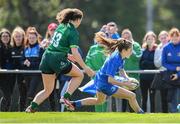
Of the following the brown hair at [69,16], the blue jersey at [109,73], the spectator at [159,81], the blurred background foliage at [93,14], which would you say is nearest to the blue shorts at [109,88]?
the blue jersey at [109,73]

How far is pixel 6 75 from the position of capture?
2331cm

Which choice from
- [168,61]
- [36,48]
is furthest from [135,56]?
[36,48]

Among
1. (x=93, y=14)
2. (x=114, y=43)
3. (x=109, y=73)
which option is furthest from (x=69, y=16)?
Result: (x=93, y=14)

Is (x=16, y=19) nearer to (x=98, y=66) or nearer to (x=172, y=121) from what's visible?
(x=98, y=66)

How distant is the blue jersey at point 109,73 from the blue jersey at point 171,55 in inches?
113

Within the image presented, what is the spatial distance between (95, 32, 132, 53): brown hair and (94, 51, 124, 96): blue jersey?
0.17 m

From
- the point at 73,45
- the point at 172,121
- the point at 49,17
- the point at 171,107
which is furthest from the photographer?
the point at 49,17

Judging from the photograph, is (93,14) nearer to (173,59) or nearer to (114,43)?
(173,59)

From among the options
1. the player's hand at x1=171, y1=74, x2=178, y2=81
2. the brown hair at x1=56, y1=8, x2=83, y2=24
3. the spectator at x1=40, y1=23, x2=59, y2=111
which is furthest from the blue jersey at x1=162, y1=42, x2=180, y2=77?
the brown hair at x1=56, y1=8, x2=83, y2=24

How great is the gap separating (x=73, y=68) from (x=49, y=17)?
3030 cm

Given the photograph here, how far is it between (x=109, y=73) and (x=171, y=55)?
10.4 ft

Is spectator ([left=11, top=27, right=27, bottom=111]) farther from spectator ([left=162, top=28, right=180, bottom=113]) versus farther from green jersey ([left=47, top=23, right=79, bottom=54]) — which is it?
green jersey ([left=47, top=23, right=79, bottom=54])

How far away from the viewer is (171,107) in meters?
23.0

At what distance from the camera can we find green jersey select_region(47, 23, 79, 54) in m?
20.0
